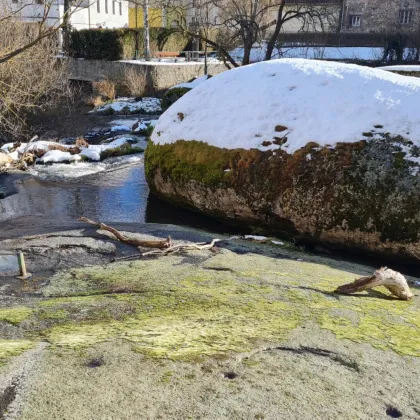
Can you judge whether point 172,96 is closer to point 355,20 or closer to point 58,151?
point 58,151

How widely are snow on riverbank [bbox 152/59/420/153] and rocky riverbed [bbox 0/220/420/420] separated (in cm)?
337

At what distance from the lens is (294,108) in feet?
29.2

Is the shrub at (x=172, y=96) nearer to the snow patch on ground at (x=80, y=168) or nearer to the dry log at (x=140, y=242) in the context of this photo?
the snow patch on ground at (x=80, y=168)

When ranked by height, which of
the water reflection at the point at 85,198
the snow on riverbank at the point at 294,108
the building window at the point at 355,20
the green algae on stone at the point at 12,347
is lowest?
the water reflection at the point at 85,198

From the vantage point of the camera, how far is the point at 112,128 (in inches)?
802

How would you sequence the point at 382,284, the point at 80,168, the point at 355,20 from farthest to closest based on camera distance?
the point at 355,20 < the point at 80,168 < the point at 382,284

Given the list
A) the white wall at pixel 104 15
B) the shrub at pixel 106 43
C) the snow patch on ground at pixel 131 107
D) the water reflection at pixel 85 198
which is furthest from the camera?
the white wall at pixel 104 15

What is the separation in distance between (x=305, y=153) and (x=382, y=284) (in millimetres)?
3791

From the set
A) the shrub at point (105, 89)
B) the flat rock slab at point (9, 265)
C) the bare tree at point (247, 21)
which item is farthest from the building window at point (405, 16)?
the flat rock slab at point (9, 265)

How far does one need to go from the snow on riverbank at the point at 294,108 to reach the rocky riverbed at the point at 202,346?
3.37 metres

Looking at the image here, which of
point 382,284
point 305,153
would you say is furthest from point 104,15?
point 382,284

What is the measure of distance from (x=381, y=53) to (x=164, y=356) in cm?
3352

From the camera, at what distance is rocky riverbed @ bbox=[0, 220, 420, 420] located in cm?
260

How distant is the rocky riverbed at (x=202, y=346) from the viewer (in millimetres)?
2598
